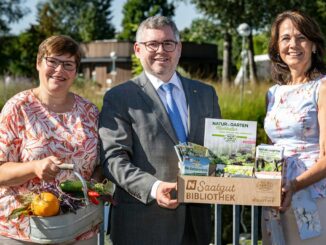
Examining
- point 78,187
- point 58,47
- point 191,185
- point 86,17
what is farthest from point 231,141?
point 86,17

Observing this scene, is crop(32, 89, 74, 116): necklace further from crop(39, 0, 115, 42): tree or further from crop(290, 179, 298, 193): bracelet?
crop(39, 0, 115, 42): tree

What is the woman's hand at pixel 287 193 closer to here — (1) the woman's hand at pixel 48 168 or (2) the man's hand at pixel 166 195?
(2) the man's hand at pixel 166 195

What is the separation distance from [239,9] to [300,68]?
24241mm

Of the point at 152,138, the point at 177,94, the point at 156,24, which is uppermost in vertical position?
the point at 156,24

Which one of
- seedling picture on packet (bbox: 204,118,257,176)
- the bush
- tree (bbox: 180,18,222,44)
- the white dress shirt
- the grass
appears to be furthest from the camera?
tree (bbox: 180,18,222,44)

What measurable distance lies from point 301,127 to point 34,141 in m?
1.46

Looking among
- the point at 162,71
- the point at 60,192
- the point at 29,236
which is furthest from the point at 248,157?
the point at 29,236

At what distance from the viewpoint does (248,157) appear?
2.76 metres

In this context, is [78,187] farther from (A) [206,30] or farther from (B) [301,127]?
(A) [206,30]

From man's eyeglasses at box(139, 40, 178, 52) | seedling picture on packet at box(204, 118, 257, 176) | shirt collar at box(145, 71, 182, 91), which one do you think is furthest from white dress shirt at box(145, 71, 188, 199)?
seedling picture on packet at box(204, 118, 257, 176)

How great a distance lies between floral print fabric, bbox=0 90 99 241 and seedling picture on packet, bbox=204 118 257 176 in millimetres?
670

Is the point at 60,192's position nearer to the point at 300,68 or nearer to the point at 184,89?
the point at 184,89

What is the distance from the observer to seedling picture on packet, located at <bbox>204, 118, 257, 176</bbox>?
2758mm

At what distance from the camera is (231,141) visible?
2768 millimetres
